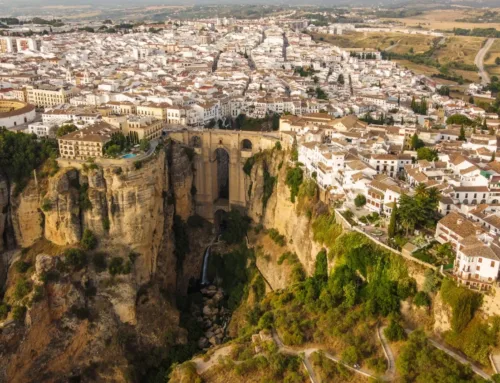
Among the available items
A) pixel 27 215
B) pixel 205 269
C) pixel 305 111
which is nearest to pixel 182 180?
pixel 205 269

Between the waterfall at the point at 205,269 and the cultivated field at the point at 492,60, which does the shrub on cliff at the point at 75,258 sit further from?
the cultivated field at the point at 492,60

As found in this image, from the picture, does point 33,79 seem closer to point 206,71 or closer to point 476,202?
point 206,71

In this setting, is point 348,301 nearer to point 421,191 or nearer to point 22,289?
point 421,191

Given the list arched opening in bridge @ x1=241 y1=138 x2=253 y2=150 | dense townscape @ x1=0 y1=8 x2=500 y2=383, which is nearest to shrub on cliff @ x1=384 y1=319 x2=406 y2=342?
dense townscape @ x1=0 y1=8 x2=500 y2=383

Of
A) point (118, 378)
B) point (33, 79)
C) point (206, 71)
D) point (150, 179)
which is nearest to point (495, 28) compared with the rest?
point (206, 71)

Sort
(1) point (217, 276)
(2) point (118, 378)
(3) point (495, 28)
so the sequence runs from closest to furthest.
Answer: (2) point (118, 378) < (1) point (217, 276) < (3) point (495, 28)

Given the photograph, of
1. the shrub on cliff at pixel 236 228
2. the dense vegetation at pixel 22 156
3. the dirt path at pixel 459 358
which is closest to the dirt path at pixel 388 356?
the dirt path at pixel 459 358
